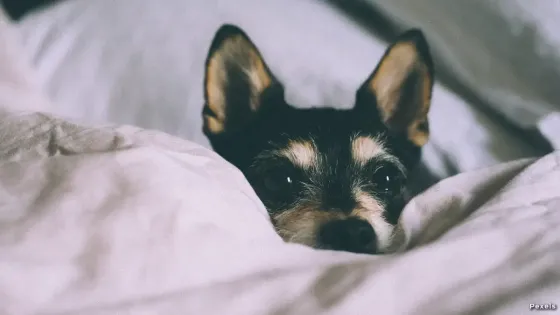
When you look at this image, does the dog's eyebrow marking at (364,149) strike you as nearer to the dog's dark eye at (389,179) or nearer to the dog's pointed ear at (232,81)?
the dog's dark eye at (389,179)

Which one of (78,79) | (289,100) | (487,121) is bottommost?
(78,79)

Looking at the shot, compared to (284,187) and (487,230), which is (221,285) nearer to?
(487,230)

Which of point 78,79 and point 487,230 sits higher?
point 487,230

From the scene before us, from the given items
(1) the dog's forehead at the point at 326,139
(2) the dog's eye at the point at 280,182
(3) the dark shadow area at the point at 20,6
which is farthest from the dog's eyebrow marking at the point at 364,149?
(3) the dark shadow area at the point at 20,6

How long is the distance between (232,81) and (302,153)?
0.59ft

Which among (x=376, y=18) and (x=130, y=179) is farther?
(x=376, y=18)

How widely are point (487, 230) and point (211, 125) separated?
51 cm

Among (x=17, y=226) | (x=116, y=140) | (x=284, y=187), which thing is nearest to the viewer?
(x=17, y=226)

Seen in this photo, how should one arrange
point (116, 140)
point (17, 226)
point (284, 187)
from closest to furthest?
point (17, 226) < point (116, 140) < point (284, 187)

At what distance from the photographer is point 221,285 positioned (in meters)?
0.51

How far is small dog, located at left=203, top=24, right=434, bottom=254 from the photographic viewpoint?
0.88 metres

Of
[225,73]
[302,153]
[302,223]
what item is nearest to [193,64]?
[225,73]

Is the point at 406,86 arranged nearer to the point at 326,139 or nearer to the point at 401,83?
the point at 401,83

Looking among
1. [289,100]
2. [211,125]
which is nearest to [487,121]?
[289,100]
